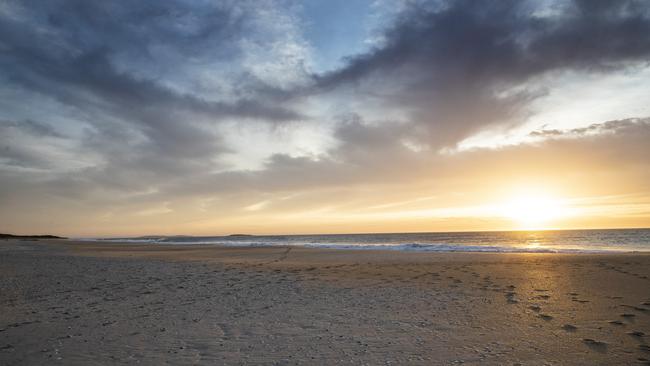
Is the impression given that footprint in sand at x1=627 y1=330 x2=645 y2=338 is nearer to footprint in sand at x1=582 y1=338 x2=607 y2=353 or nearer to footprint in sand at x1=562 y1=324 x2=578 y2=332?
footprint in sand at x1=562 y1=324 x2=578 y2=332

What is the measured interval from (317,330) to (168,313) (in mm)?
4302

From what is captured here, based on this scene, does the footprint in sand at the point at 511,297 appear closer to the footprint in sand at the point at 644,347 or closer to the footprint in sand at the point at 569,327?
the footprint in sand at the point at 569,327

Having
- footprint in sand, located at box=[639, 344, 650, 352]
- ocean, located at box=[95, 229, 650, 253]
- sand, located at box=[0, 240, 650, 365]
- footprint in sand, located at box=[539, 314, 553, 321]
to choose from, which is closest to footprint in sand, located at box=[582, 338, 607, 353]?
sand, located at box=[0, 240, 650, 365]

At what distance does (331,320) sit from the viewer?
27.6 ft

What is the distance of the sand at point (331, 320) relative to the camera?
6.12 metres

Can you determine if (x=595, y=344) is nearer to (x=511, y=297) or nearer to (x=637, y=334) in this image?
(x=637, y=334)

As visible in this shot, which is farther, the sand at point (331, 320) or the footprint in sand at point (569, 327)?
the footprint in sand at point (569, 327)

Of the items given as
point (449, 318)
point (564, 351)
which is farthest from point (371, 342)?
point (564, 351)

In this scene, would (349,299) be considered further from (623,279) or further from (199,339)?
(623,279)

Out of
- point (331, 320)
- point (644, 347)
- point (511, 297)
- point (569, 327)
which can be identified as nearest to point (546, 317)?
point (569, 327)

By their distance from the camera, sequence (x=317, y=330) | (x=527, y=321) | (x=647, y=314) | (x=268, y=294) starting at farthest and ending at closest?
(x=268, y=294), (x=647, y=314), (x=527, y=321), (x=317, y=330)

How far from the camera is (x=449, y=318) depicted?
27.8 feet

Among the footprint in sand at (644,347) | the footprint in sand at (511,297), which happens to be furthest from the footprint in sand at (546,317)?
the footprint in sand at (644,347)

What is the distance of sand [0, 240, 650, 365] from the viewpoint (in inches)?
241
